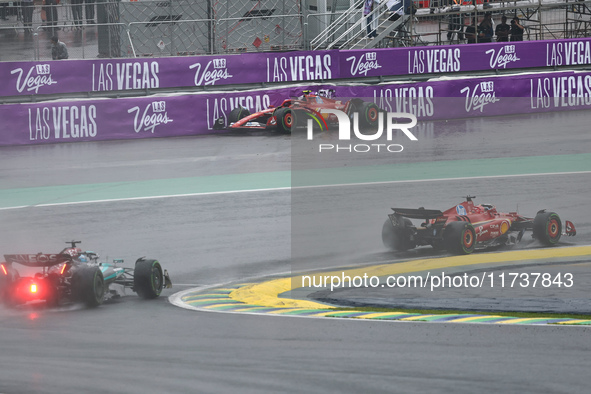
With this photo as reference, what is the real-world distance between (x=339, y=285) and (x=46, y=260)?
3704 mm

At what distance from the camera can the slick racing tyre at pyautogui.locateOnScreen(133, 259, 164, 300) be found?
38.1ft

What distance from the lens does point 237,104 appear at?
25.3 m

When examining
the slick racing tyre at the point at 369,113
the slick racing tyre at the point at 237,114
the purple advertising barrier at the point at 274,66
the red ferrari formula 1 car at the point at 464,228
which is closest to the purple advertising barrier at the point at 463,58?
the purple advertising barrier at the point at 274,66

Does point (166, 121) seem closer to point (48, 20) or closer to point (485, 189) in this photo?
point (48, 20)

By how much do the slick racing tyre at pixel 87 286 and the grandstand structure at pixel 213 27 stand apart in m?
13.5

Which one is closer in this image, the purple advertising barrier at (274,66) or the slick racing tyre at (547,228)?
the slick racing tyre at (547,228)

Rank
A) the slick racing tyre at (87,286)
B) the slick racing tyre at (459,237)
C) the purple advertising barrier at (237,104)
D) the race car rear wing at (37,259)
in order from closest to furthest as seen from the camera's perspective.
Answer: the slick racing tyre at (87,286) → the race car rear wing at (37,259) → the slick racing tyre at (459,237) → the purple advertising barrier at (237,104)

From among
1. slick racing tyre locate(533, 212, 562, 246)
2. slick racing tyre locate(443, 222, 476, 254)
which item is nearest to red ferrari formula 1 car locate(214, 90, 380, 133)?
slick racing tyre locate(533, 212, 562, 246)

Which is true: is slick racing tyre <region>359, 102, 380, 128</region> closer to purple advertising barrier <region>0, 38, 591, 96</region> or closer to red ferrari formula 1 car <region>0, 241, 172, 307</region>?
purple advertising barrier <region>0, 38, 591, 96</region>

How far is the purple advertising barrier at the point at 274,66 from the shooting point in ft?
78.4

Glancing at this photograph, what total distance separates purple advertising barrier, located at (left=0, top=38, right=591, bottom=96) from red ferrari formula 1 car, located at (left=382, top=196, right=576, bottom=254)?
40.5 feet

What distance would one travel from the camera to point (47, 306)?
36.5 feet

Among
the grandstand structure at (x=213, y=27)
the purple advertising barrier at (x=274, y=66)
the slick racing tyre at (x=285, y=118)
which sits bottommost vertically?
the slick racing tyre at (x=285, y=118)

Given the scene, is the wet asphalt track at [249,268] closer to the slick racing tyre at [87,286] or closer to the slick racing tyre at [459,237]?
the slick racing tyre at [87,286]
